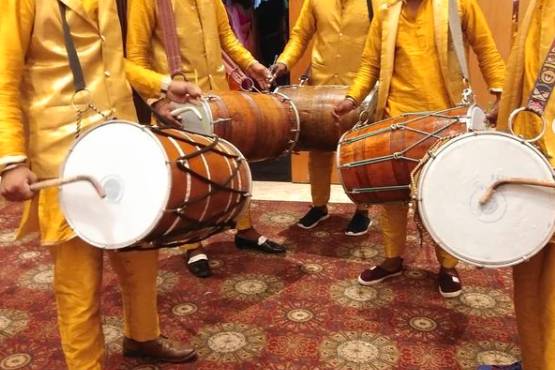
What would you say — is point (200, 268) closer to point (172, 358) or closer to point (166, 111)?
point (172, 358)

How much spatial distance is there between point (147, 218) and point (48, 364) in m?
1.02

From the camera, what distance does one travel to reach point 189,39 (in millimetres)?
2484

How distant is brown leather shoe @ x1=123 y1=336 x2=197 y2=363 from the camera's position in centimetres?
197

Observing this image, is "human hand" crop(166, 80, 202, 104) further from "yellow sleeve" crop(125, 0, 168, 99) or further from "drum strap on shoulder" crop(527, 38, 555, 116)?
"drum strap on shoulder" crop(527, 38, 555, 116)

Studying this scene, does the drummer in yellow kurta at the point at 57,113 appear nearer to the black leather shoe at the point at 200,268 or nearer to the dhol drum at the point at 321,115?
the black leather shoe at the point at 200,268

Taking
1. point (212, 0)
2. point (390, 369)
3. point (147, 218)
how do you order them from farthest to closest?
point (212, 0)
point (390, 369)
point (147, 218)

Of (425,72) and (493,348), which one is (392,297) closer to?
(493,348)

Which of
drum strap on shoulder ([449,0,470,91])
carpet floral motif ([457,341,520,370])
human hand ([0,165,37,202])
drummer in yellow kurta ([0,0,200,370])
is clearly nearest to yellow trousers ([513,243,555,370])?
carpet floral motif ([457,341,520,370])

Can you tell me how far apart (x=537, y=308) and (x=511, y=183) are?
1.44ft

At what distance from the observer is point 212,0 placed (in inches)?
101

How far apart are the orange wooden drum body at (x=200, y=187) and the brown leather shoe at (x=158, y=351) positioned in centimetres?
58

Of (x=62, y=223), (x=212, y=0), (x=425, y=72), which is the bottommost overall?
(x=62, y=223)

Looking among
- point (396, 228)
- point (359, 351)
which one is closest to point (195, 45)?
point (396, 228)

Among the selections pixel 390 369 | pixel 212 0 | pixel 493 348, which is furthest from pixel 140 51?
pixel 493 348
